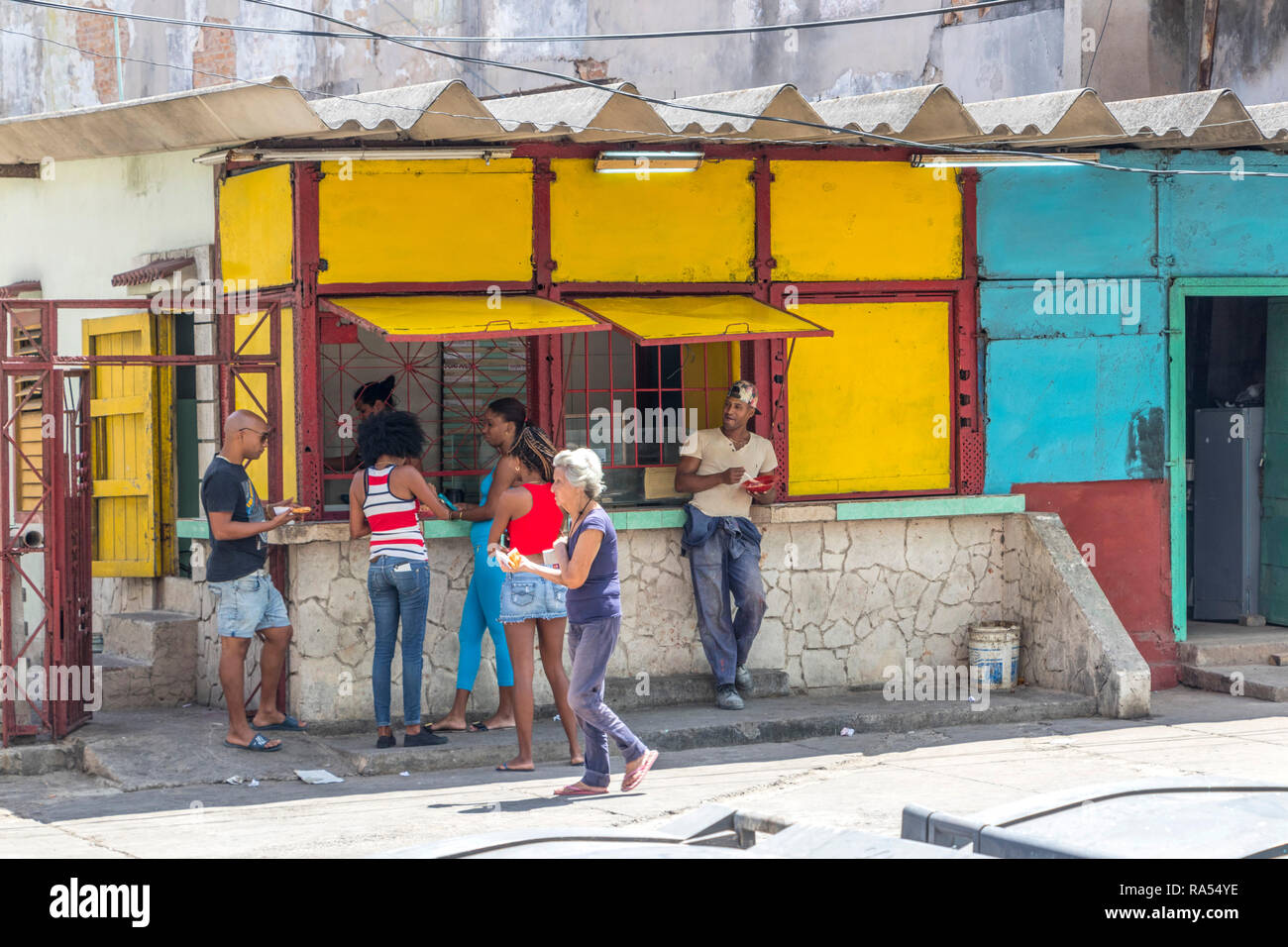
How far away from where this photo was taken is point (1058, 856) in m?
5.21

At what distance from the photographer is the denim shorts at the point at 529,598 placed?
8547 millimetres

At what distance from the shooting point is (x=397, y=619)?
9109 mm

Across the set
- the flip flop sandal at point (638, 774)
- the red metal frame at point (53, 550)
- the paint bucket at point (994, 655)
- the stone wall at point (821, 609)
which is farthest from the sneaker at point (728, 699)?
the red metal frame at point (53, 550)

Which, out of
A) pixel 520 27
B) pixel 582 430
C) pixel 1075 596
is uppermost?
pixel 520 27

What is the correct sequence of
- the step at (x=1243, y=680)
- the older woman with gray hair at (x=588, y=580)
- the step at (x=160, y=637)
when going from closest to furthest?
the older woman with gray hair at (x=588, y=580), the step at (x=160, y=637), the step at (x=1243, y=680)

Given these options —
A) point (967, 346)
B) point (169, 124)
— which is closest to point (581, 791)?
point (169, 124)

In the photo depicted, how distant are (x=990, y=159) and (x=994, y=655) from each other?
3334 mm

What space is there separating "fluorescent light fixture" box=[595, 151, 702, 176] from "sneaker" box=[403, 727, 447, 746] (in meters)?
3.67

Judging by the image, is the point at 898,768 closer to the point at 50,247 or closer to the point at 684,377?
the point at 684,377

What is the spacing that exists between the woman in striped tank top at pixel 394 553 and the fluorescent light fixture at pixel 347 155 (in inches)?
61.9

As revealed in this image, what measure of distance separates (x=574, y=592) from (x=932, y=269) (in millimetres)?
4398

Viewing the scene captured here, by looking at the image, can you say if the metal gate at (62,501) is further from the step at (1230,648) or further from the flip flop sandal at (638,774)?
the step at (1230,648)

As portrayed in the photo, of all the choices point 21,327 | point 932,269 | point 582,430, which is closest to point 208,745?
point 582,430

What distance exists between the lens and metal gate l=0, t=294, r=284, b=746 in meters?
9.02
